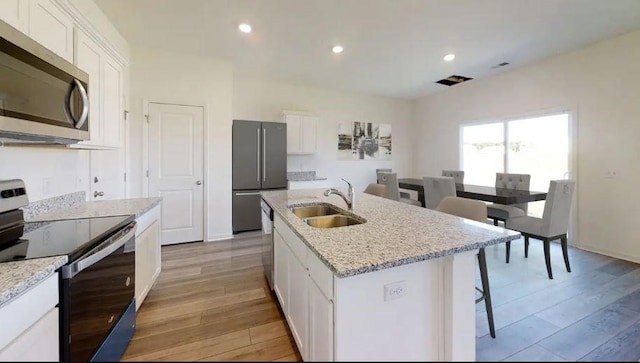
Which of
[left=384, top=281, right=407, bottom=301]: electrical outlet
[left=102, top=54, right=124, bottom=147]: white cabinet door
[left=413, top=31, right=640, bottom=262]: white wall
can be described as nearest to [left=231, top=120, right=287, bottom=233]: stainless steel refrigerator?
[left=102, top=54, right=124, bottom=147]: white cabinet door

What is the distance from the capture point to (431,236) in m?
1.31

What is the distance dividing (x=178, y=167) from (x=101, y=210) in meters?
1.87

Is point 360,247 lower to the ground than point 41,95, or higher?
lower

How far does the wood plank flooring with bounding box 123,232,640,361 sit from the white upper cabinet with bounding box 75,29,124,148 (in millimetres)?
1415

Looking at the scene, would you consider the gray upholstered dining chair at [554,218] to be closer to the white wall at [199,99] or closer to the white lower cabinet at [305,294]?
the white lower cabinet at [305,294]

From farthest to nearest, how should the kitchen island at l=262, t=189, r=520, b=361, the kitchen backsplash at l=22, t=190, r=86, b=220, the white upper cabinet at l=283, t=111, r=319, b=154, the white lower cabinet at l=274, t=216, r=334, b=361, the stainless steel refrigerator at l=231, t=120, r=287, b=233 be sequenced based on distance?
the white upper cabinet at l=283, t=111, r=319, b=154 < the stainless steel refrigerator at l=231, t=120, r=287, b=233 < the kitchen backsplash at l=22, t=190, r=86, b=220 < the white lower cabinet at l=274, t=216, r=334, b=361 < the kitchen island at l=262, t=189, r=520, b=361

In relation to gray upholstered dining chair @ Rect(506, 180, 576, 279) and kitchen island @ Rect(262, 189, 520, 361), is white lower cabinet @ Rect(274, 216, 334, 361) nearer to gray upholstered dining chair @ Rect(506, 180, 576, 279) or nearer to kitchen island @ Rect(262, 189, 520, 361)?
kitchen island @ Rect(262, 189, 520, 361)

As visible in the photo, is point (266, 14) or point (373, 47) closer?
point (266, 14)

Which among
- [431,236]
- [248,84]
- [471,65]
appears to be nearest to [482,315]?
[431,236]

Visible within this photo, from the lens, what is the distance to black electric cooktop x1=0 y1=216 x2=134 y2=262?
1146 millimetres

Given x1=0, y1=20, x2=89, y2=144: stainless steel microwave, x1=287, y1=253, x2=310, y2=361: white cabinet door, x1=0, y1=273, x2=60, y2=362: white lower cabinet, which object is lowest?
x1=287, y1=253, x2=310, y2=361: white cabinet door

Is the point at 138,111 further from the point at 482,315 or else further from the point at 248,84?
the point at 482,315

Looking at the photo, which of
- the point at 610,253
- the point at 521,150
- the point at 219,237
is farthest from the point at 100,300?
the point at 521,150

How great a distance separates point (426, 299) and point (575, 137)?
13.5 feet
